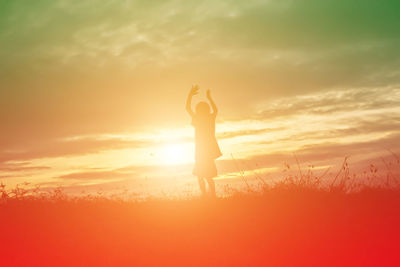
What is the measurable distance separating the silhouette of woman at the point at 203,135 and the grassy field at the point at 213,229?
101 cm

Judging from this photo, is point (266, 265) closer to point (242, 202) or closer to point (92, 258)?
point (92, 258)

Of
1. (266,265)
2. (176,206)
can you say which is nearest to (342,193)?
(176,206)

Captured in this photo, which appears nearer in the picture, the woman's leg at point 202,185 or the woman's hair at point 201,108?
the woman's leg at point 202,185

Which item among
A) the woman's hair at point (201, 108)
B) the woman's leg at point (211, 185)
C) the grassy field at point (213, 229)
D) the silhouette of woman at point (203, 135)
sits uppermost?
the woman's hair at point (201, 108)

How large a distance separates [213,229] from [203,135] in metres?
4.12

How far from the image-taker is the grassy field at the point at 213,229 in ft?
22.2

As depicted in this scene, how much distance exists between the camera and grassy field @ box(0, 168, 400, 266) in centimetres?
677

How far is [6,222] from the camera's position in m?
9.64

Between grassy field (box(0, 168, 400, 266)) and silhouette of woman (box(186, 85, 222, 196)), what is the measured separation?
3.33 ft

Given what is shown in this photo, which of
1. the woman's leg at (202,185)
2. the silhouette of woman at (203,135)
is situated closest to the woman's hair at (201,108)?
the silhouette of woman at (203,135)

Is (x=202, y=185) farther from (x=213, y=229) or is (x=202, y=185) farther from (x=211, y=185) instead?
(x=213, y=229)

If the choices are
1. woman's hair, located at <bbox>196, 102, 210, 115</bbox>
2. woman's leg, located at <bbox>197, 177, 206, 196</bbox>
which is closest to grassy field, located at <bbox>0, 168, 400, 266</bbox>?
woman's leg, located at <bbox>197, 177, 206, 196</bbox>

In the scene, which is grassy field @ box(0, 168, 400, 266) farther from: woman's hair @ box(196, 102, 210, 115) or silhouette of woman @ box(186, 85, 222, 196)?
woman's hair @ box(196, 102, 210, 115)

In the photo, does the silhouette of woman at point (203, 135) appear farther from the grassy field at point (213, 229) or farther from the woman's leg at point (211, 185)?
the grassy field at point (213, 229)
